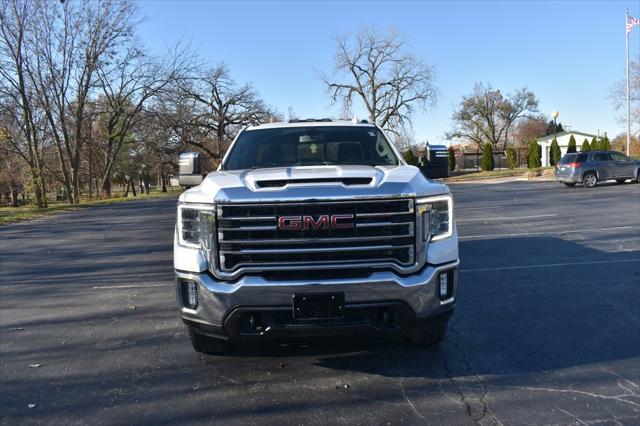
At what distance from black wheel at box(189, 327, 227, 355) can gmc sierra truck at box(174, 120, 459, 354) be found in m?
0.31

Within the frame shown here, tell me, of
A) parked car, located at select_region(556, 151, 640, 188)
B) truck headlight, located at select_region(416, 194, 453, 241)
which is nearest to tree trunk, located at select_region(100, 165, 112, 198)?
parked car, located at select_region(556, 151, 640, 188)

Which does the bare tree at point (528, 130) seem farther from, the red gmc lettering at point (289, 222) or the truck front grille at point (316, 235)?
the red gmc lettering at point (289, 222)

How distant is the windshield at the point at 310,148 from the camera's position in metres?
5.04

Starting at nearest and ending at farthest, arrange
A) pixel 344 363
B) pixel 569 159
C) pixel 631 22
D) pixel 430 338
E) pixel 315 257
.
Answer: pixel 315 257 → pixel 344 363 → pixel 430 338 → pixel 569 159 → pixel 631 22

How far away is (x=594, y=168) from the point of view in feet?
76.7

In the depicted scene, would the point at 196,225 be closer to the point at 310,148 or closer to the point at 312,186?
the point at 312,186

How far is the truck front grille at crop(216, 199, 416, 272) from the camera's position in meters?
3.45

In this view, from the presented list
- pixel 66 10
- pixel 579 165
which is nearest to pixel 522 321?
pixel 579 165

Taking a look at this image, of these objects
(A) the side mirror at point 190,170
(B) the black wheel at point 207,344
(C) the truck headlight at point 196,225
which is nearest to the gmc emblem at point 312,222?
(C) the truck headlight at point 196,225

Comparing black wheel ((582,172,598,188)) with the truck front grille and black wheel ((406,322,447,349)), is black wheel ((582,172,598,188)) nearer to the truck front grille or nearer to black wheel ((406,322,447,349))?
black wheel ((406,322,447,349))

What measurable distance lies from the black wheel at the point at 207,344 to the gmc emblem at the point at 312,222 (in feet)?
4.02

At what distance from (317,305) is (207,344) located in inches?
47.0

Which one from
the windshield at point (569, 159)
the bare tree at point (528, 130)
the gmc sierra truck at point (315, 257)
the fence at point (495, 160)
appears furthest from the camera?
the bare tree at point (528, 130)

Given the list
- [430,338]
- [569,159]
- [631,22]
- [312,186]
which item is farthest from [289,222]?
[631,22]
